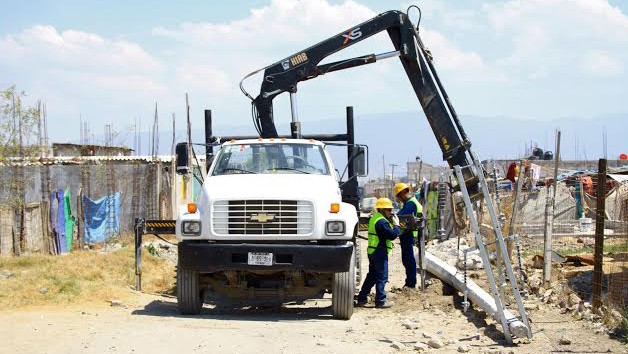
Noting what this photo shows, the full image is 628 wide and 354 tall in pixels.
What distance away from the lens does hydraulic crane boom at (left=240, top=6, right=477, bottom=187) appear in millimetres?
14227

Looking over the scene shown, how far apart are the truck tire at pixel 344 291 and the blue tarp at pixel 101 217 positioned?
44.5 ft

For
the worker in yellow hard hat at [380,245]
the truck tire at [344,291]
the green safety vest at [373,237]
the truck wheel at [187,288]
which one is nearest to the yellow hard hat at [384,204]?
the worker in yellow hard hat at [380,245]

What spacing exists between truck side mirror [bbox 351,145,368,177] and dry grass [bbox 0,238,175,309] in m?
3.88

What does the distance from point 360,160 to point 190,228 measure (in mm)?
2754

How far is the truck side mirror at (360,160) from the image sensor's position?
12.3 metres

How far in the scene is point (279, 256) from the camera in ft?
35.5

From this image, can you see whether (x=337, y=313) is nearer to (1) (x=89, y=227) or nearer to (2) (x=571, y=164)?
(1) (x=89, y=227)

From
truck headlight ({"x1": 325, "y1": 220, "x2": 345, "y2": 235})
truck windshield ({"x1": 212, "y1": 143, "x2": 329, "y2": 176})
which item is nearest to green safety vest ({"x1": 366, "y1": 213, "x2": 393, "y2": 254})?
truck windshield ({"x1": 212, "y1": 143, "x2": 329, "y2": 176})

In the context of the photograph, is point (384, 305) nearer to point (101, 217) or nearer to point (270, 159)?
point (270, 159)

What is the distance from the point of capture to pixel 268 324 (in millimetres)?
10492

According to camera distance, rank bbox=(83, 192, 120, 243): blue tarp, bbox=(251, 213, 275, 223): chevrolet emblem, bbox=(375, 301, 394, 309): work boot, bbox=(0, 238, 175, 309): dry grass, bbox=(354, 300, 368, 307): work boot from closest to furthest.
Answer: bbox=(251, 213, 275, 223): chevrolet emblem, bbox=(0, 238, 175, 309): dry grass, bbox=(375, 301, 394, 309): work boot, bbox=(354, 300, 368, 307): work boot, bbox=(83, 192, 120, 243): blue tarp

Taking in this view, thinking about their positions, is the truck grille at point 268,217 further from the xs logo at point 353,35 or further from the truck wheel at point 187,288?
the xs logo at point 353,35

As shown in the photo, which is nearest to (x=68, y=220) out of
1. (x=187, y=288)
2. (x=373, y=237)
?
(x=187, y=288)

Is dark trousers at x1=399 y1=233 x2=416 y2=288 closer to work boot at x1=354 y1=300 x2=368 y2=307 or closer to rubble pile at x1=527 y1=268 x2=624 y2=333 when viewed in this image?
work boot at x1=354 y1=300 x2=368 y2=307
